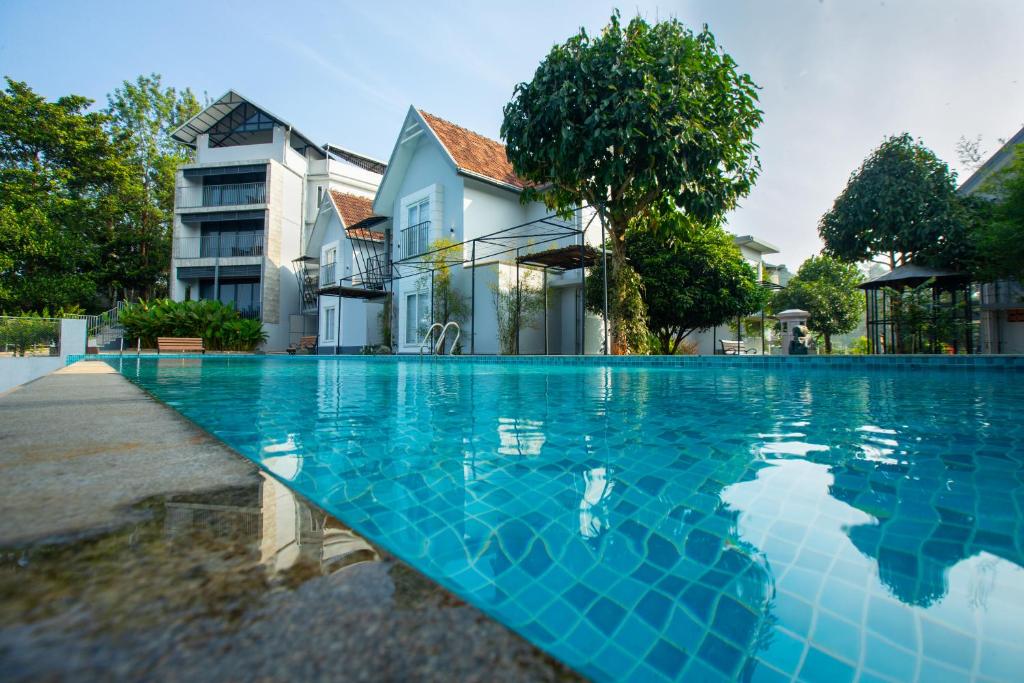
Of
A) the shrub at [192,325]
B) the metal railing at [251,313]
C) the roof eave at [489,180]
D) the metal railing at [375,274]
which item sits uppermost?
the roof eave at [489,180]

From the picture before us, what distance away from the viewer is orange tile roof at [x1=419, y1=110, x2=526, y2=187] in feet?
46.6

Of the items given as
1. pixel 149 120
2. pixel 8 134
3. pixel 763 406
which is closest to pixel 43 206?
pixel 8 134

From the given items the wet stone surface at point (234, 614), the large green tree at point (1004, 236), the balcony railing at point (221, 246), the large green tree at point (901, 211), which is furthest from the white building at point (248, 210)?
the wet stone surface at point (234, 614)

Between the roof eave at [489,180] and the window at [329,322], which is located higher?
the roof eave at [489,180]

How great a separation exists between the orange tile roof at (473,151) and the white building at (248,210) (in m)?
9.38

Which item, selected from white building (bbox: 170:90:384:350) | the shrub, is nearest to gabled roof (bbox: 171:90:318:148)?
white building (bbox: 170:90:384:350)

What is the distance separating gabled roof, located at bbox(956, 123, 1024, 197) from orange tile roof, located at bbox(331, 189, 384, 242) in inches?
696

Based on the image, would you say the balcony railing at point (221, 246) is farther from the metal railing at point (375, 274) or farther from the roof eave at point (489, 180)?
the roof eave at point (489, 180)

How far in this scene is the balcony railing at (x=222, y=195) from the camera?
2325 cm

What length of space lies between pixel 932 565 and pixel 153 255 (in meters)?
31.6

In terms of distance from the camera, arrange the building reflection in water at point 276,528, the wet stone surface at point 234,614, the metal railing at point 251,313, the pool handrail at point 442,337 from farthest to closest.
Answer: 1. the metal railing at point 251,313
2. the pool handrail at point 442,337
3. the building reflection in water at point 276,528
4. the wet stone surface at point 234,614

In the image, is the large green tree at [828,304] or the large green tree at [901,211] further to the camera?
the large green tree at [828,304]

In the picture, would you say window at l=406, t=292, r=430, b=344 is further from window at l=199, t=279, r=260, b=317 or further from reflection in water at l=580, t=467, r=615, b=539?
reflection in water at l=580, t=467, r=615, b=539

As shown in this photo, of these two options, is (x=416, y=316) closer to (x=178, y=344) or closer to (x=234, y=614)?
(x=178, y=344)
